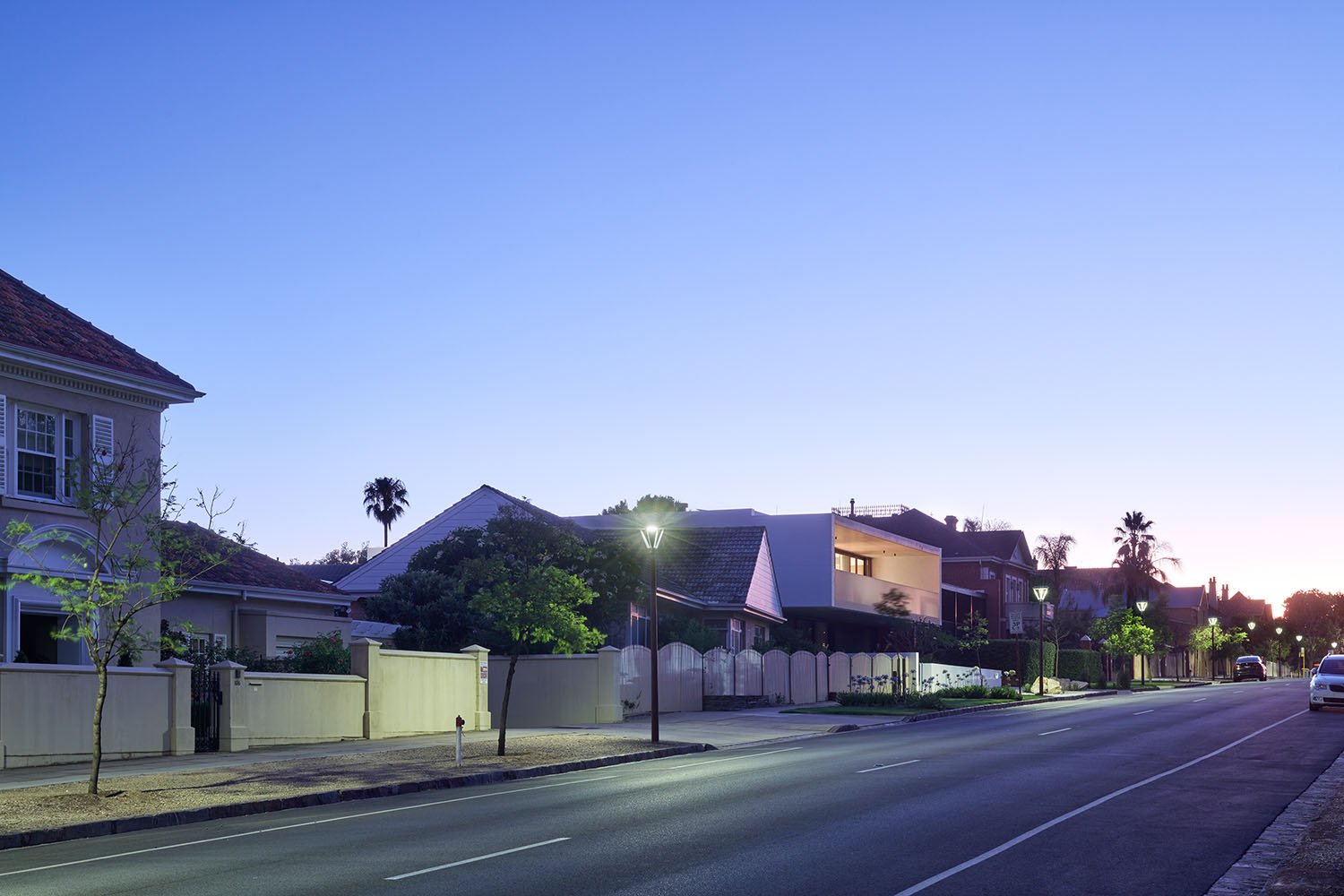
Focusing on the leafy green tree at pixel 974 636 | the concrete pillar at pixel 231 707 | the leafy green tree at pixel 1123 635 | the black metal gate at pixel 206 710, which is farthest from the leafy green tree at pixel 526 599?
the leafy green tree at pixel 1123 635

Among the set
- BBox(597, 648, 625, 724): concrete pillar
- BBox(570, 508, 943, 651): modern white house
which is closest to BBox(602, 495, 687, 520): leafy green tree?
BBox(570, 508, 943, 651): modern white house

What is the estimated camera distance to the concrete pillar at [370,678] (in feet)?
97.3

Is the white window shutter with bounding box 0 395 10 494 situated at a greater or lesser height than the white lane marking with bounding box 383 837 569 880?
greater

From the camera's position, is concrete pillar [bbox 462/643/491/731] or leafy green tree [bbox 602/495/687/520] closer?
concrete pillar [bbox 462/643/491/731]

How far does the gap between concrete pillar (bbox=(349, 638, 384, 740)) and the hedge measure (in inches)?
1998

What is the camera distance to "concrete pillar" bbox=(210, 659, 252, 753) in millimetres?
25906

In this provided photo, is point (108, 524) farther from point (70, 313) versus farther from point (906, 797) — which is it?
point (906, 797)

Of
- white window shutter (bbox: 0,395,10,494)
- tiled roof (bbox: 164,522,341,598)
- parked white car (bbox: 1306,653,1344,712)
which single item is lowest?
parked white car (bbox: 1306,653,1344,712)

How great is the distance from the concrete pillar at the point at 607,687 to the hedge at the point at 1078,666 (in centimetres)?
4317

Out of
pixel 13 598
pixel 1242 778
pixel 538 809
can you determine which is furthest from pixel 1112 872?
pixel 13 598

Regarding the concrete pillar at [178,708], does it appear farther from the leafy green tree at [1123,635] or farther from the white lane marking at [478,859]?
the leafy green tree at [1123,635]

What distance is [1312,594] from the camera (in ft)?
566

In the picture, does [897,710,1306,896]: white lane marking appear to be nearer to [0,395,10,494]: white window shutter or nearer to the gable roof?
[0,395,10,494]: white window shutter

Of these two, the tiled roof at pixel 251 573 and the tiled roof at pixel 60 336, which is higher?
the tiled roof at pixel 60 336
